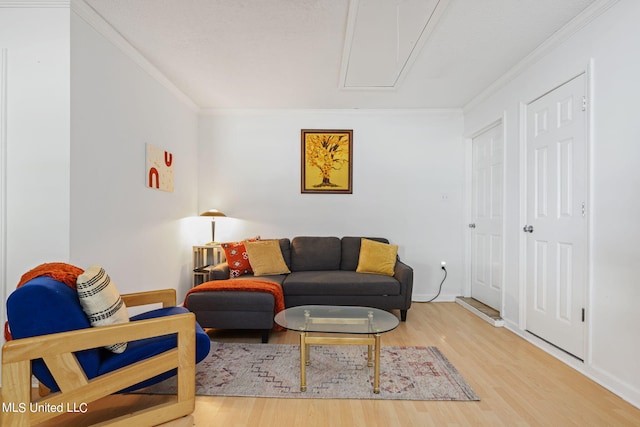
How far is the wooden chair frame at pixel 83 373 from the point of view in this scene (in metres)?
1.37

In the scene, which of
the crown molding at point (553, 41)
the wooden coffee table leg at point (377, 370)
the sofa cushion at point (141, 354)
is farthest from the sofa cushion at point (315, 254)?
the crown molding at point (553, 41)

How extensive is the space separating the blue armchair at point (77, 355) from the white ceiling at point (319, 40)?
1980 mm

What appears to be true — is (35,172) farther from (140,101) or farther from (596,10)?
(596,10)

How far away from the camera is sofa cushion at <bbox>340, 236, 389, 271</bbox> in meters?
3.99

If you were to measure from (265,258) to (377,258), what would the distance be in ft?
4.23

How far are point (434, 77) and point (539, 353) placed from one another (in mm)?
2704

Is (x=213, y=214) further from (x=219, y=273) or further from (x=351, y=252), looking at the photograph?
(x=351, y=252)

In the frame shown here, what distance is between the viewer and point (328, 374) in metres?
2.25

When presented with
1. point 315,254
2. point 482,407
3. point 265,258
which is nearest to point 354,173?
point 315,254

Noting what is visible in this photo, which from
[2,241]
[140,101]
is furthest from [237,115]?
[2,241]

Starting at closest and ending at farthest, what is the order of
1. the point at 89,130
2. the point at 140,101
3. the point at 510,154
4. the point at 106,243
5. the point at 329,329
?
the point at 329,329, the point at 89,130, the point at 106,243, the point at 140,101, the point at 510,154

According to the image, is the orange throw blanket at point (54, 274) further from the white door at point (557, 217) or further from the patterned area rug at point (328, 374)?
the white door at point (557, 217)

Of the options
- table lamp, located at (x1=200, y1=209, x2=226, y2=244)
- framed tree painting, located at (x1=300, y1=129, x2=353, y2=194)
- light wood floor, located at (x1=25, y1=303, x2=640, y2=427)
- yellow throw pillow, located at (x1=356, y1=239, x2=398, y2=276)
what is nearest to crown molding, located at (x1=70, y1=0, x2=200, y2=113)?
table lamp, located at (x1=200, y1=209, x2=226, y2=244)

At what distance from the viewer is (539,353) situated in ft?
8.64
